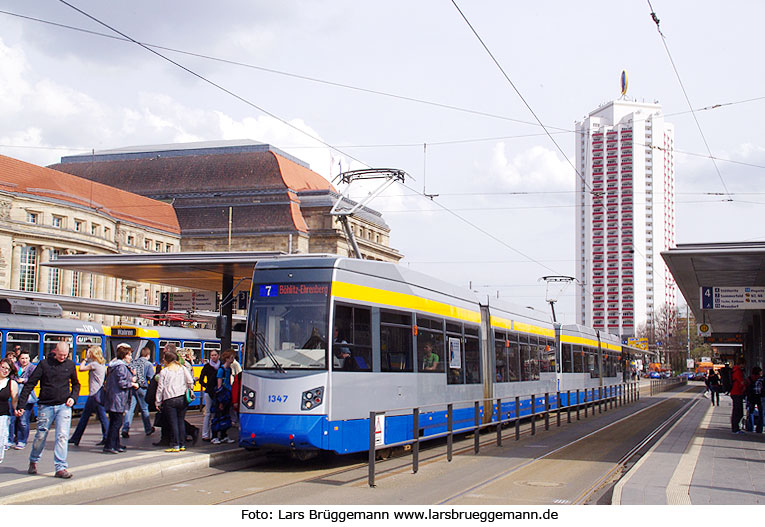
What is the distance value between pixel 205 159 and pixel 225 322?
254 ft

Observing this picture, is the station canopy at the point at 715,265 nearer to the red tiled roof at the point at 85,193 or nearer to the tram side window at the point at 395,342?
the tram side window at the point at 395,342

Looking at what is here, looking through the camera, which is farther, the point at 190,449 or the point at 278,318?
the point at 190,449

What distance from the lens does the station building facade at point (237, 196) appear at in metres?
86.2

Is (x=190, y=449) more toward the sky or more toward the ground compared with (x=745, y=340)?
more toward the ground

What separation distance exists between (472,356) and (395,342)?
15.0 ft

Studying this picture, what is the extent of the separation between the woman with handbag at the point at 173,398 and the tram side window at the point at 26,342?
35.2ft

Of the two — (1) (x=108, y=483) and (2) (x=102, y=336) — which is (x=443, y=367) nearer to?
(1) (x=108, y=483)

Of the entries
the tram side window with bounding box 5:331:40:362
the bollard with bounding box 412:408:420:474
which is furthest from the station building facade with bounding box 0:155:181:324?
the bollard with bounding box 412:408:420:474

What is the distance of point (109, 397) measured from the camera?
45.8 ft

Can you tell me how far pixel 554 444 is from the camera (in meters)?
17.9

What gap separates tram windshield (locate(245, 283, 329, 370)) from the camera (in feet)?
42.0

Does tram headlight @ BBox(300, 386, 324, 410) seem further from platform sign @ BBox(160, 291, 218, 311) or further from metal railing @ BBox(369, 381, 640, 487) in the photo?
platform sign @ BBox(160, 291, 218, 311)

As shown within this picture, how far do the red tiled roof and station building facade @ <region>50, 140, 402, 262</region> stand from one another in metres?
3.63
